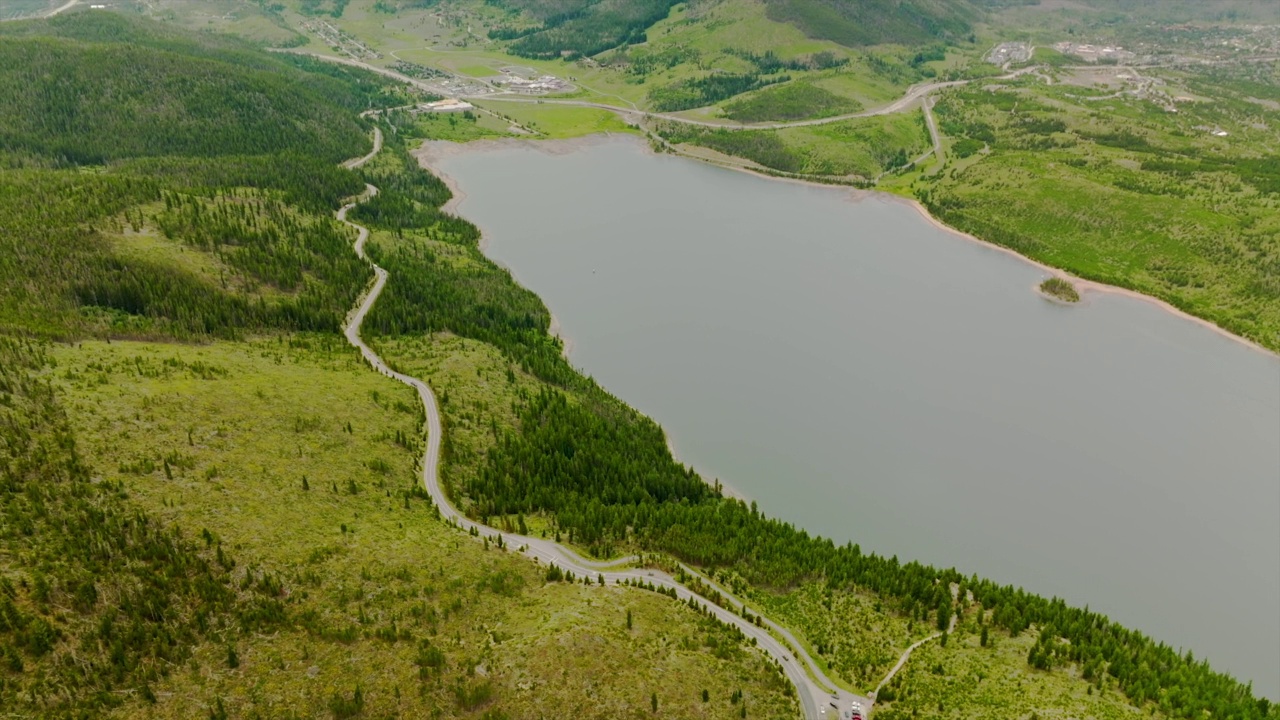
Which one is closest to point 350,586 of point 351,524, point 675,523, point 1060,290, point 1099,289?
point 351,524

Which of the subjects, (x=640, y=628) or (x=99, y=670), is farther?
(x=640, y=628)

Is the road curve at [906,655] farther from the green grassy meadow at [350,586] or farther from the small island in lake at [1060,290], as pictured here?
the small island in lake at [1060,290]

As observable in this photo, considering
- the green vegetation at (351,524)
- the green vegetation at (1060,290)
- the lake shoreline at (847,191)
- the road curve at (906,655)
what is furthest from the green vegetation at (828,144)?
the road curve at (906,655)

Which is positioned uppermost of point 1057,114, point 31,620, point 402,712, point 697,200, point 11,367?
point 1057,114

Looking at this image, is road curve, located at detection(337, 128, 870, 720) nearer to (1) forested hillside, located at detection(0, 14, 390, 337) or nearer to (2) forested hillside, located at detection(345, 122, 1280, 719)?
(2) forested hillside, located at detection(345, 122, 1280, 719)

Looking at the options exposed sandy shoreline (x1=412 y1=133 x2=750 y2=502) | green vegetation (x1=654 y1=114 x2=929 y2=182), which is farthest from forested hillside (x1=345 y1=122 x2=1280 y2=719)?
green vegetation (x1=654 y1=114 x2=929 y2=182)

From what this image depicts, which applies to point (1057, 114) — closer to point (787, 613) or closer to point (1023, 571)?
point (1023, 571)

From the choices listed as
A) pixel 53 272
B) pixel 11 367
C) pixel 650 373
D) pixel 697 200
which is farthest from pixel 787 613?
pixel 697 200
